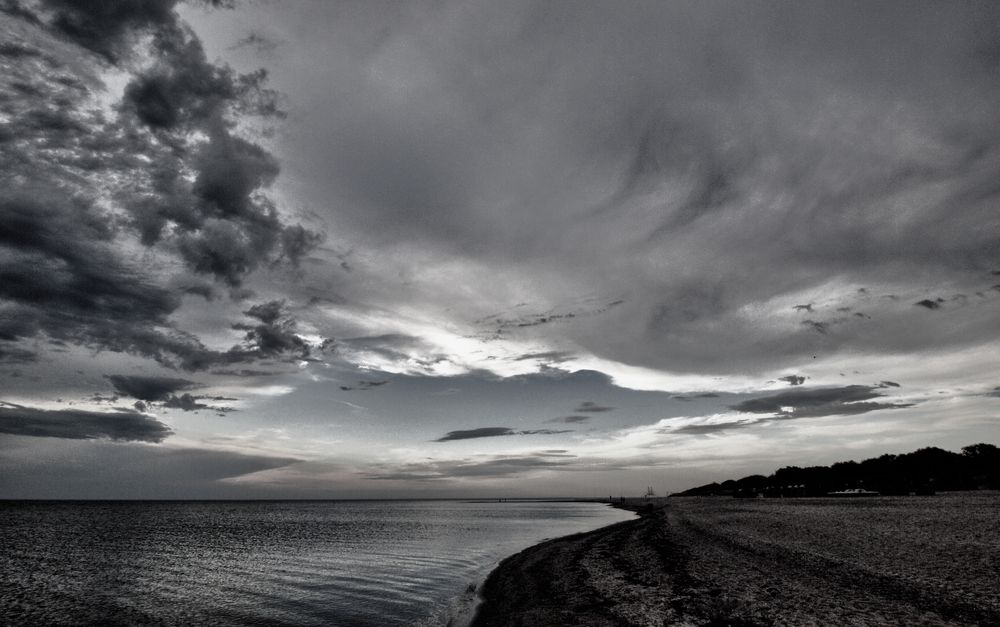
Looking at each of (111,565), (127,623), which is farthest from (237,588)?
(111,565)

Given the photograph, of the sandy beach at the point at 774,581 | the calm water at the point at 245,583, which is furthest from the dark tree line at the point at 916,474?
the calm water at the point at 245,583

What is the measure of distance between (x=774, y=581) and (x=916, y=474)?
5901 inches

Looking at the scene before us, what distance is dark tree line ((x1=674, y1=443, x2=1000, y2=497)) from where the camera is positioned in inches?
4429

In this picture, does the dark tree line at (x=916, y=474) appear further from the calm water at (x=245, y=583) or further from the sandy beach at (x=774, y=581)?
the calm water at (x=245, y=583)

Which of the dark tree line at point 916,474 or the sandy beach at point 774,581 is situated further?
the dark tree line at point 916,474

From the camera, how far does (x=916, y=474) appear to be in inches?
5138

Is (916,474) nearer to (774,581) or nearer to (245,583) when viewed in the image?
(774,581)

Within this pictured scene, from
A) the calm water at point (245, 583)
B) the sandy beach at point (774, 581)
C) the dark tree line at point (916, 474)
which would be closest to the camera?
the sandy beach at point (774, 581)

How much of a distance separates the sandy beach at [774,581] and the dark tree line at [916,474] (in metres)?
93.4

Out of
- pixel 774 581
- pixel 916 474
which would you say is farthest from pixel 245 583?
pixel 916 474

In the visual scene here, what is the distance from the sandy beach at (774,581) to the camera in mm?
16672

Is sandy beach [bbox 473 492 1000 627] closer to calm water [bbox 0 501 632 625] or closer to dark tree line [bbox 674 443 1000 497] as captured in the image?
calm water [bbox 0 501 632 625]

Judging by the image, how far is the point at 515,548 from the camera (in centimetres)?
5244

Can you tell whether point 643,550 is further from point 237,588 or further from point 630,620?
point 237,588
